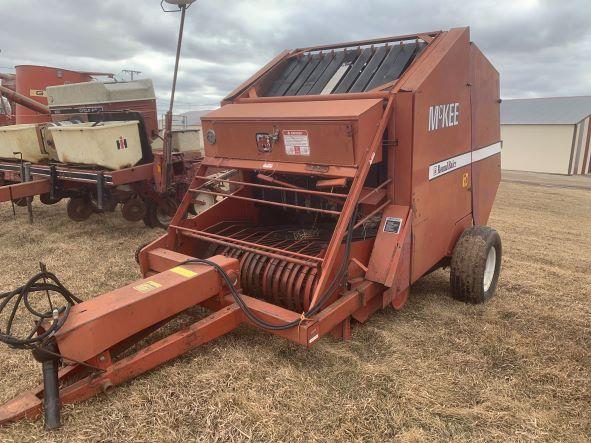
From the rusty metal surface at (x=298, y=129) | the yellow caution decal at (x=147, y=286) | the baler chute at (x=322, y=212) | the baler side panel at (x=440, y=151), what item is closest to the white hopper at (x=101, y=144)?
the baler chute at (x=322, y=212)

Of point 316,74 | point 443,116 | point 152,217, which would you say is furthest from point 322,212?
point 152,217

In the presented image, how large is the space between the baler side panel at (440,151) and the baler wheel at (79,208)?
4.89 m

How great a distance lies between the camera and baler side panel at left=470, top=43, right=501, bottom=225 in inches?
149

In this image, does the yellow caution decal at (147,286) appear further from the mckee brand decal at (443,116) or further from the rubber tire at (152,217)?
the rubber tire at (152,217)

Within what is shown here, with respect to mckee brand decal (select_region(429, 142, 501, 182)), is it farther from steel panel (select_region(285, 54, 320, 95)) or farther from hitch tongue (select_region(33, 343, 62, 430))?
hitch tongue (select_region(33, 343, 62, 430))

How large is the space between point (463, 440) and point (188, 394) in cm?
133

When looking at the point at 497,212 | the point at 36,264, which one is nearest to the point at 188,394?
the point at 36,264

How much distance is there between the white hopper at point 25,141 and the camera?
609cm

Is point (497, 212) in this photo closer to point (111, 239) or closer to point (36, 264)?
point (111, 239)

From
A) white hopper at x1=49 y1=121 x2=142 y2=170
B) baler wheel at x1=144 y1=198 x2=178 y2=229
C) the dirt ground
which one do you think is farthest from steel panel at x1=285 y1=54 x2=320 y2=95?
baler wheel at x1=144 y1=198 x2=178 y2=229

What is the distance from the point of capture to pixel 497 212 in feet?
28.2

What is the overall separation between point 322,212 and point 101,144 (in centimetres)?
337

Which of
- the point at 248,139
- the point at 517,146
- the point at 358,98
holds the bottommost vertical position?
the point at 517,146

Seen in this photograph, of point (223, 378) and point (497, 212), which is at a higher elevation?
point (223, 378)
